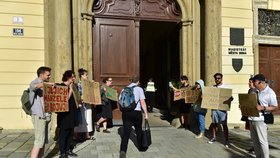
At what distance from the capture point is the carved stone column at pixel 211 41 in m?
9.16

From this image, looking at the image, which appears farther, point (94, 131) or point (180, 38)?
point (180, 38)

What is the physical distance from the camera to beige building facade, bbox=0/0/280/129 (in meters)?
8.16

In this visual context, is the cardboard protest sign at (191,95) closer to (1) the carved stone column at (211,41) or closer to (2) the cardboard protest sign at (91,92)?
(1) the carved stone column at (211,41)

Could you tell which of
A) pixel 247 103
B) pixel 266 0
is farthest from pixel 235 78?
pixel 247 103

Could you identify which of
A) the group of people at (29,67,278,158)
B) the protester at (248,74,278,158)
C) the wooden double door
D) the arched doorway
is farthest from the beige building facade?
the protester at (248,74,278,158)

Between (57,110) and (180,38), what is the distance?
565 cm

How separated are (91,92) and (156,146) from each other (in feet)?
6.19

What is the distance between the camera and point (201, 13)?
9664 millimetres

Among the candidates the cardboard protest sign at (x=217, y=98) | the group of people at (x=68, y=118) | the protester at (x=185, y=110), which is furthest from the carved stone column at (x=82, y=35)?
the cardboard protest sign at (x=217, y=98)

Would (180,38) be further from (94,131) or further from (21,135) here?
(21,135)

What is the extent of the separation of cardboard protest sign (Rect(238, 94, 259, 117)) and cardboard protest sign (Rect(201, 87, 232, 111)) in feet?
4.19

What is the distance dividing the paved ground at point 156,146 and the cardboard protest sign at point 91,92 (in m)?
0.95

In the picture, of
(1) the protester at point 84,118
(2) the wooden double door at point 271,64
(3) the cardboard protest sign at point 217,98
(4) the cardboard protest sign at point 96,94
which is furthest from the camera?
(2) the wooden double door at point 271,64

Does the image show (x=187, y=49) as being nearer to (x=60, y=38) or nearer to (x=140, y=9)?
(x=140, y=9)
